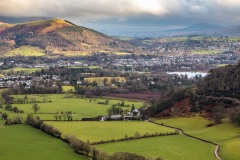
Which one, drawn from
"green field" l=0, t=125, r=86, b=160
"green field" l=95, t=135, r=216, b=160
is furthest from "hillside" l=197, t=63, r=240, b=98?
"green field" l=0, t=125, r=86, b=160

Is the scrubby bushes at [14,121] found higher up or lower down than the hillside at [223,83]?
lower down

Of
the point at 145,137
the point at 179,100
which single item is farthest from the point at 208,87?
the point at 145,137

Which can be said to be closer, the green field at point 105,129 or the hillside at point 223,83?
the green field at point 105,129

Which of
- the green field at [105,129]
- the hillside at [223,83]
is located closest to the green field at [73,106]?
the green field at [105,129]

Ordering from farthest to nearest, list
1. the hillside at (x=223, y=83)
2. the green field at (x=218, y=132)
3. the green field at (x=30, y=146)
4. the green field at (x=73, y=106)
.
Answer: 1. the hillside at (x=223, y=83)
2. the green field at (x=73, y=106)
3. the green field at (x=218, y=132)
4. the green field at (x=30, y=146)

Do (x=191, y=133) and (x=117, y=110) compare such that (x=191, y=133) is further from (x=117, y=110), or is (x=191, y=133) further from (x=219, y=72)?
(x=219, y=72)

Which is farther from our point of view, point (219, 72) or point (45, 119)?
point (219, 72)

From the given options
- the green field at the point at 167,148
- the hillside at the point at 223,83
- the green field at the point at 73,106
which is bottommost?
the green field at the point at 167,148

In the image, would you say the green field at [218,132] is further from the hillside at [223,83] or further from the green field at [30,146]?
the green field at [30,146]
